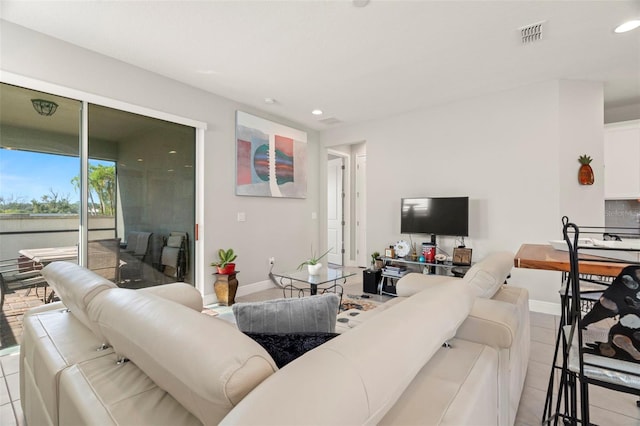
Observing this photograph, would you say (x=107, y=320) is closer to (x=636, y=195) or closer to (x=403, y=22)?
(x=403, y=22)

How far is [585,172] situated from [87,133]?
5.27 meters

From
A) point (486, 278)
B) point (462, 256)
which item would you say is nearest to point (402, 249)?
point (462, 256)

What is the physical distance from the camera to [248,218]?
4348 millimetres

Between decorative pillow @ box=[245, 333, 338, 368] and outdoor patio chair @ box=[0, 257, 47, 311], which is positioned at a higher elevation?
decorative pillow @ box=[245, 333, 338, 368]

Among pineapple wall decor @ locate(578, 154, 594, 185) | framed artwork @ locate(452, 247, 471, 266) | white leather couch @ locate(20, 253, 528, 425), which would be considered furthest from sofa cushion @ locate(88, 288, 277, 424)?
pineapple wall decor @ locate(578, 154, 594, 185)

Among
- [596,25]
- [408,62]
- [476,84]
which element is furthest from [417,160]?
[596,25]

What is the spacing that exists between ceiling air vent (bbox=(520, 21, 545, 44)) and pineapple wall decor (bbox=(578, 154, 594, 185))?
1.60 meters

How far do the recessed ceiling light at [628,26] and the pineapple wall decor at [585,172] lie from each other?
133 centimetres

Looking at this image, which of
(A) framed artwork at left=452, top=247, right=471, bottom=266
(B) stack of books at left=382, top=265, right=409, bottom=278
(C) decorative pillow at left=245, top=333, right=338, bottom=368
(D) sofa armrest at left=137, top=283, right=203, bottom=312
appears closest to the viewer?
(C) decorative pillow at left=245, top=333, right=338, bottom=368

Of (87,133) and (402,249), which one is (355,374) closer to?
(87,133)

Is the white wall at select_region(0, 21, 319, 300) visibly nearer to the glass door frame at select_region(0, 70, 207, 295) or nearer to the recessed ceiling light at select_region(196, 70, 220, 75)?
the glass door frame at select_region(0, 70, 207, 295)

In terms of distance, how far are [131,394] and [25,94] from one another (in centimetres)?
307

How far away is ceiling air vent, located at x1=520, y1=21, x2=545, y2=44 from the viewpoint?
8.05 ft

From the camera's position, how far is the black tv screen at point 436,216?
3.86m
